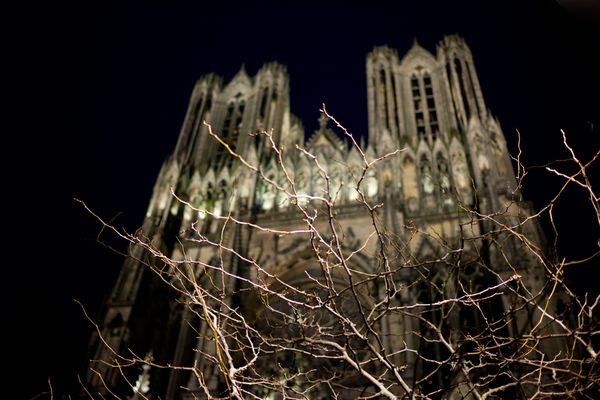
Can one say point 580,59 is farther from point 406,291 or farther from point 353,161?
point 353,161

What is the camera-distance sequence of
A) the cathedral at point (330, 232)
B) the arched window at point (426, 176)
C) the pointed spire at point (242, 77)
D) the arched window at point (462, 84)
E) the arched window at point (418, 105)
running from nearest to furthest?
the cathedral at point (330, 232), the arched window at point (426, 176), the arched window at point (462, 84), the arched window at point (418, 105), the pointed spire at point (242, 77)

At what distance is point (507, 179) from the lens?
15.5 meters

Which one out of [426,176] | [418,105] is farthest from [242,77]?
[426,176]

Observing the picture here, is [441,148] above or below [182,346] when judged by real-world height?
above

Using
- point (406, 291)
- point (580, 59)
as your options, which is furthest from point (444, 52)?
point (580, 59)

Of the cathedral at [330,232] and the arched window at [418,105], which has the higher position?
the arched window at [418,105]

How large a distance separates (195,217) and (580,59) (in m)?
15.8

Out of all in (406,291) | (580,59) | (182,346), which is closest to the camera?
(580,59)

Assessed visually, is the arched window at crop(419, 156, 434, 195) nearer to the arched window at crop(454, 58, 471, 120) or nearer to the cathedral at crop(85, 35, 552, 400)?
the cathedral at crop(85, 35, 552, 400)

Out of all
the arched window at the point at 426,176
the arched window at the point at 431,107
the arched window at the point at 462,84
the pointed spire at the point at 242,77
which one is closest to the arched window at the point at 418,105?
the arched window at the point at 431,107

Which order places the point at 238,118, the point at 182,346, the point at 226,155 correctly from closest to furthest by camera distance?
the point at 182,346, the point at 226,155, the point at 238,118

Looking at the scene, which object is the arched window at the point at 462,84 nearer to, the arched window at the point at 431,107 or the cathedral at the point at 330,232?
the cathedral at the point at 330,232

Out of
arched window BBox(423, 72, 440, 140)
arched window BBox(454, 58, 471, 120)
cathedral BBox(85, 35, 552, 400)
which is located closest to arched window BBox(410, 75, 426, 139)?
cathedral BBox(85, 35, 552, 400)

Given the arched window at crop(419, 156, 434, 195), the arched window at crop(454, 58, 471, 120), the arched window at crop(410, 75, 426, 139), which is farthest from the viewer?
the arched window at crop(410, 75, 426, 139)
